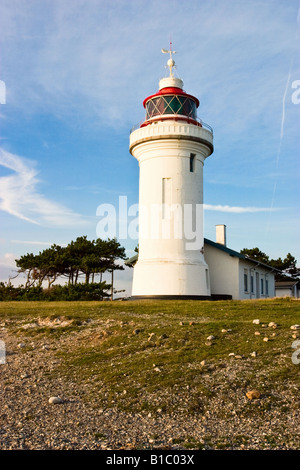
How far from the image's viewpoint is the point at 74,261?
132ft

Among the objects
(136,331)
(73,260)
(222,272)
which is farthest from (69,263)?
(136,331)

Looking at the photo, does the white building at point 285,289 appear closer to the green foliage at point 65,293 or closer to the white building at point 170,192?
the green foliage at point 65,293

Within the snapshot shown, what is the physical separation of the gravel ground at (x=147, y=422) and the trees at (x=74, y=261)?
98.6ft

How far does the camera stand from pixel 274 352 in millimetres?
10781

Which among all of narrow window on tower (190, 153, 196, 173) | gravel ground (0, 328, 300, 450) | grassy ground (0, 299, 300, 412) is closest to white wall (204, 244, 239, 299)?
narrow window on tower (190, 153, 196, 173)

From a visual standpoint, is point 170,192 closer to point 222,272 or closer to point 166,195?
point 166,195

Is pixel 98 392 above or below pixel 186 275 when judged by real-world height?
below

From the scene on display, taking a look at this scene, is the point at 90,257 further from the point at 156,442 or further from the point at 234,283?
the point at 156,442

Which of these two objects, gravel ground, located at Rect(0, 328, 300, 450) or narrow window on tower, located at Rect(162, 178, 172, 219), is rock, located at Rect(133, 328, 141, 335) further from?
narrow window on tower, located at Rect(162, 178, 172, 219)

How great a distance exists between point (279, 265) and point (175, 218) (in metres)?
36.7

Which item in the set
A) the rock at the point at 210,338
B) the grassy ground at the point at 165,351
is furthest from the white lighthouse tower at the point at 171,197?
the rock at the point at 210,338

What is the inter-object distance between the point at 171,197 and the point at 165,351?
14956 millimetres

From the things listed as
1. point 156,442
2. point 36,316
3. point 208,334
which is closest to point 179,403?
point 156,442
